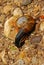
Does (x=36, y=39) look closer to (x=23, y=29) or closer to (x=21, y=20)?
(x=23, y=29)

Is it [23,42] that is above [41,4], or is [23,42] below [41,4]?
below

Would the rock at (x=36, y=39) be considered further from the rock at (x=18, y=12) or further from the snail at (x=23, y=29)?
the rock at (x=18, y=12)

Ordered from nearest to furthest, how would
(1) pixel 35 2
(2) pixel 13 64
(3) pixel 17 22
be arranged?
1. (2) pixel 13 64
2. (3) pixel 17 22
3. (1) pixel 35 2

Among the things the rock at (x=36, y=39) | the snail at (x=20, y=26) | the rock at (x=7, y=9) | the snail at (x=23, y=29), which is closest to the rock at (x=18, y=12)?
the snail at (x=20, y=26)

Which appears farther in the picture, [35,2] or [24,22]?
[35,2]

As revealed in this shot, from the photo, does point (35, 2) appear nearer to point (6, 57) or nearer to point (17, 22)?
point (17, 22)

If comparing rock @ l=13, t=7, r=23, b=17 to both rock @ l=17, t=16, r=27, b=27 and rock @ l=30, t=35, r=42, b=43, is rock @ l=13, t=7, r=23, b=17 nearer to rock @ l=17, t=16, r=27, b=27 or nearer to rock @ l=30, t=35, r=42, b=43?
rock @ l=17, t=16, r=27, b=27

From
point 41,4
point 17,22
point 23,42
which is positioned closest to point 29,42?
point 23,42

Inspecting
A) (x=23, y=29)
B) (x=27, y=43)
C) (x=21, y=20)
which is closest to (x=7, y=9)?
(x=21, y=20)

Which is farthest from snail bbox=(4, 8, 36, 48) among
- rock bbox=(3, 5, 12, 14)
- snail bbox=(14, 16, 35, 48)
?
rock bbox=(3, 5, 12, 14)
